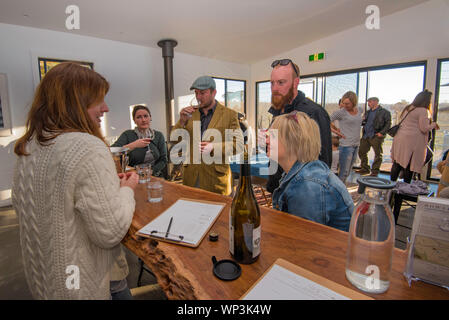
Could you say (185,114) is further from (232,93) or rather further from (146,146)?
(232,93)

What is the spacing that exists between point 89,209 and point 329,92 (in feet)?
21.2

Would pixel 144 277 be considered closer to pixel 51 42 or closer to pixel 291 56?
pixel 51 42

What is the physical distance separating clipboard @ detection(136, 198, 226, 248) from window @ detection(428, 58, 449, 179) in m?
5.49

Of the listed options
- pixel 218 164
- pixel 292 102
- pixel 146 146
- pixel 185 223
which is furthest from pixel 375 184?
pixel 146 146

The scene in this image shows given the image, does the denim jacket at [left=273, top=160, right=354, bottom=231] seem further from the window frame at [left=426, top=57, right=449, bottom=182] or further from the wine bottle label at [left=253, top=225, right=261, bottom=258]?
the window frame at [left=426, top=57, right=449, bottom=182]

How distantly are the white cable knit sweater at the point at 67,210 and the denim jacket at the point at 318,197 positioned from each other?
0.69m

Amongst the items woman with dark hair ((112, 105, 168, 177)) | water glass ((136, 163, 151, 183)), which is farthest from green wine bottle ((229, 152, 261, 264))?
woman with dark hair ((112, 105, 168, 177))

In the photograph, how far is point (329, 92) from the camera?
614cm

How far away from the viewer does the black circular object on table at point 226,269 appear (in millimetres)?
699

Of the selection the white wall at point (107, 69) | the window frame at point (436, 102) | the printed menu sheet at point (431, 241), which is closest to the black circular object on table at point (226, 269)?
the printed menu sheet at point (431, 241)

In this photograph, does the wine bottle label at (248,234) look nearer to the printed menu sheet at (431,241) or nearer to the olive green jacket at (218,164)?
the printed menu sheet at (431,241)

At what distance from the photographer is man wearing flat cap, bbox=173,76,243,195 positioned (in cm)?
217

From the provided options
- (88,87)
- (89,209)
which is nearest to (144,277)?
(89,209)

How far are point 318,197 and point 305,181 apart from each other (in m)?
0.08
